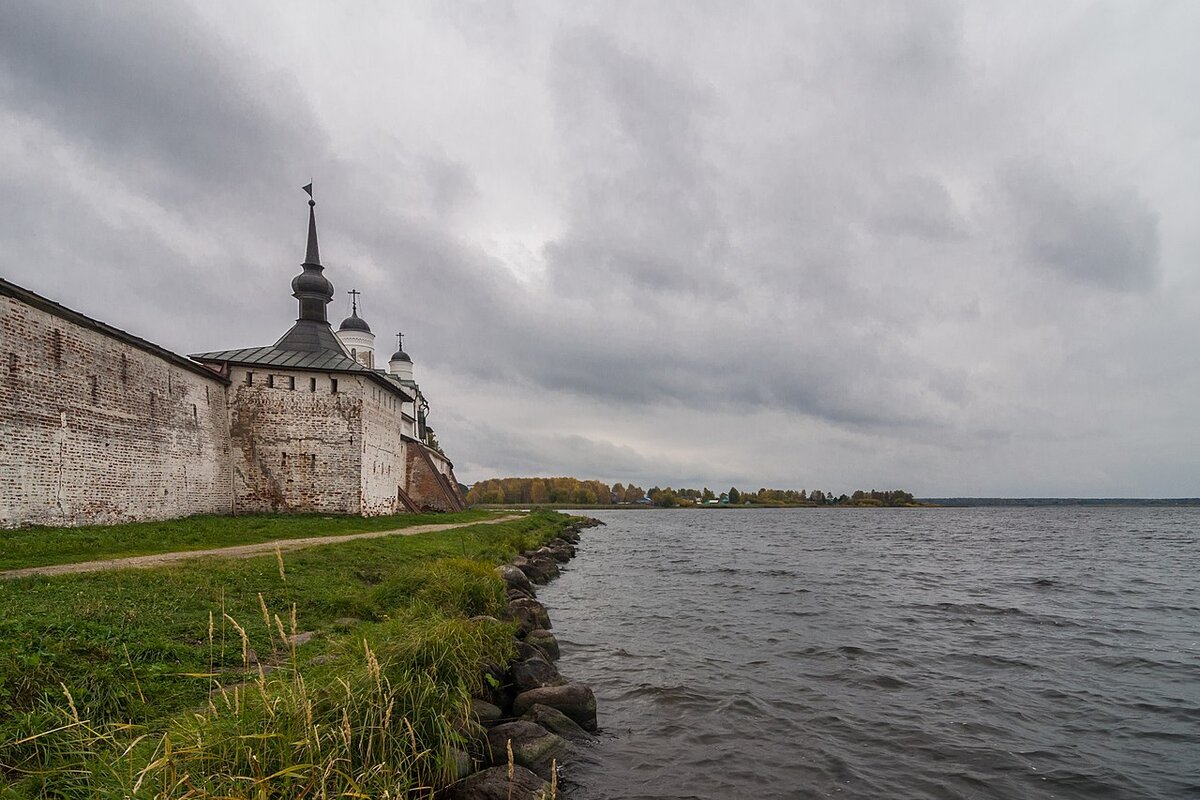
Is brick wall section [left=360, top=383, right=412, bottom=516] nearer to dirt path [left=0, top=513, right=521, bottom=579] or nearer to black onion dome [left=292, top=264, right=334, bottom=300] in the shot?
black onion dome [left=292, top=264, right=334, bottom=300]

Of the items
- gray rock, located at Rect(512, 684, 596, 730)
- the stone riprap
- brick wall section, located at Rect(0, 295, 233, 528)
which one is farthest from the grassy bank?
brick wall section, located at Rect(0, 295, 233, 528)

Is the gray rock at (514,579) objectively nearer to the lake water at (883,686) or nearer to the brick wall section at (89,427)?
the lake water at (883,686)

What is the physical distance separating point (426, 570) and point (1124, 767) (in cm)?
1020

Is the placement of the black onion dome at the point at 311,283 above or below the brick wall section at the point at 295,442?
above

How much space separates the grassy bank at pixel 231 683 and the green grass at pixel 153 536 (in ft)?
14.5

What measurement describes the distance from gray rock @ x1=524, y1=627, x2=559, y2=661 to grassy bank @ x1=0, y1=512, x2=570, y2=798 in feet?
2.79

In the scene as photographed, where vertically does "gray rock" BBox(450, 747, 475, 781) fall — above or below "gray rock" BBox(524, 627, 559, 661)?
above

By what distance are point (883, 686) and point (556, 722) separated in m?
5.82

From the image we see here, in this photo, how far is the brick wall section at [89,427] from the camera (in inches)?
600

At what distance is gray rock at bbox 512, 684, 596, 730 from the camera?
24.8 ft

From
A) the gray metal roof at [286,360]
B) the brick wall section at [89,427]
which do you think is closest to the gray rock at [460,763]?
the brick wall section at [89,427]

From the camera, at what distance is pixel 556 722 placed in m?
7.24

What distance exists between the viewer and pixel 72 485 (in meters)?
16.8

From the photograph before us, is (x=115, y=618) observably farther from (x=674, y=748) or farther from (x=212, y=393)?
(x=212, y=393)
